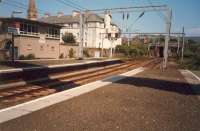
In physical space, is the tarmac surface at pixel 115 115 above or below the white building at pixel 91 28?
below

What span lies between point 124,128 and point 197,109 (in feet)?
13.3

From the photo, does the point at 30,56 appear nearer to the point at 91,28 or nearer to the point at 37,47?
the point at 37,47

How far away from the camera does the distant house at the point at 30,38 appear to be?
1405 inches

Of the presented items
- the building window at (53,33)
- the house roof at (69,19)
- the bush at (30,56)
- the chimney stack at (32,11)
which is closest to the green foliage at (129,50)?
the house roof at (69,19)

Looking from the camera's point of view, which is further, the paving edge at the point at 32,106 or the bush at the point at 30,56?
the bush at the point at 30,56

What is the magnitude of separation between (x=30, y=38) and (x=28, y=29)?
2146 mm

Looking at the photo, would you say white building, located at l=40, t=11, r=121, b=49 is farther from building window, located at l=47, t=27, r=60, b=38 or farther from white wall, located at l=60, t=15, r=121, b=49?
building window, located at l=47, t=27, r=60, b=38

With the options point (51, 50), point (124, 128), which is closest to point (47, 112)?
point (124, 128)

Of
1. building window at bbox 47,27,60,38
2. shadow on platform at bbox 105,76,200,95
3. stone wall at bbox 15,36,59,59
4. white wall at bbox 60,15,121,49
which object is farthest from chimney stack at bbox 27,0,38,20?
shadow on platform at bbox 105,76,200,95

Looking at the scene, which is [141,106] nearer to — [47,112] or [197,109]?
[197,109]

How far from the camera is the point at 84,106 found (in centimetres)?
892

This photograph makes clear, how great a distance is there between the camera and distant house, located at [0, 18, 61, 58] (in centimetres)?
3569

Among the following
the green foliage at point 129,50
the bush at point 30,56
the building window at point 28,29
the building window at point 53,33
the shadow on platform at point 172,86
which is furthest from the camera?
the green foliage at point 129,50

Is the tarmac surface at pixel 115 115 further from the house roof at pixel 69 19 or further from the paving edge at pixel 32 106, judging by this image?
the house roof at pixel 69 19
